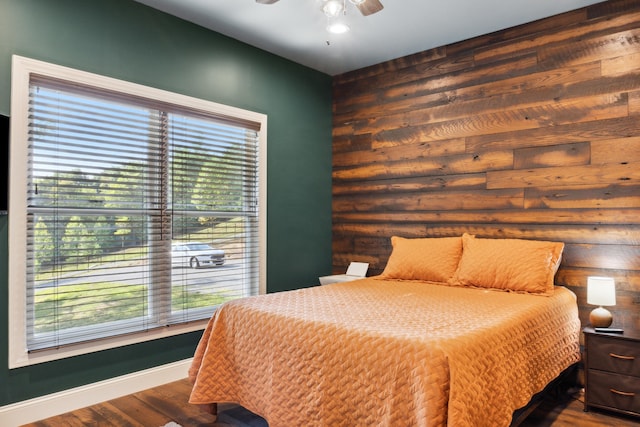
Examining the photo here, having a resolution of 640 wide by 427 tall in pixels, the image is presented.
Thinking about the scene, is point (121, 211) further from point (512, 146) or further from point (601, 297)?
point (601, 297)

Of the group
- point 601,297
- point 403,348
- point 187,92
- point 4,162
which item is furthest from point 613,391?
point 4,162

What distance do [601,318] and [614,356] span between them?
240 mm

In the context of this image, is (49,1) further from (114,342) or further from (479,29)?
(479,29)

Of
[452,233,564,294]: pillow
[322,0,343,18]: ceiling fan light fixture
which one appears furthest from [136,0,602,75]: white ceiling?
[452,233,564,294]: pillow

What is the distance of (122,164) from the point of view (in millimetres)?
3000

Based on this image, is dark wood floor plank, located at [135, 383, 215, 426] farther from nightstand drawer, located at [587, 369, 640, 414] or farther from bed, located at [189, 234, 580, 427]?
nightstand drawer, located at [587, 369, 640, 414]

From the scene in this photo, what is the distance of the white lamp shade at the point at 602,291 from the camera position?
107 inches

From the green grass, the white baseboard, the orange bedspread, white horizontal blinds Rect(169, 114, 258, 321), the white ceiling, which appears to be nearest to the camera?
the orange bedspread

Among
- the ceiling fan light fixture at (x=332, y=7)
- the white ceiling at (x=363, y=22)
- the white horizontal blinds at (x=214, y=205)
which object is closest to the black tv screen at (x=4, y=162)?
the white horizontal blinds at (x=214, y=205)

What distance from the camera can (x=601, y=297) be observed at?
2740 mm

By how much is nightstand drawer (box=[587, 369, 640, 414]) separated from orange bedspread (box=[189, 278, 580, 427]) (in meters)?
0.20

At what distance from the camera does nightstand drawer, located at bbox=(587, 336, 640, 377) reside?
8.38 feet

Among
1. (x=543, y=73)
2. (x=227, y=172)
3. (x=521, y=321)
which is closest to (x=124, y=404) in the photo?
(x=227, y=172)

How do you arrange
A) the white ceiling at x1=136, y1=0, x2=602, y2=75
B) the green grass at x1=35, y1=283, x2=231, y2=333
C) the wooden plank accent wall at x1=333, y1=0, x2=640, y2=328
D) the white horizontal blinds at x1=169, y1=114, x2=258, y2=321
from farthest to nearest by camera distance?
the white horizontal blinds at x1=169, y1=114, x2=258, y2=321 < the white ceiling at x1=136, y1=0, x2=602, y2=75 < the wooden plank accent wall at x1=333, y1=0, x2=640, y2=328 < the green grass at x1=35, y1=283, x2=231, y2=333
